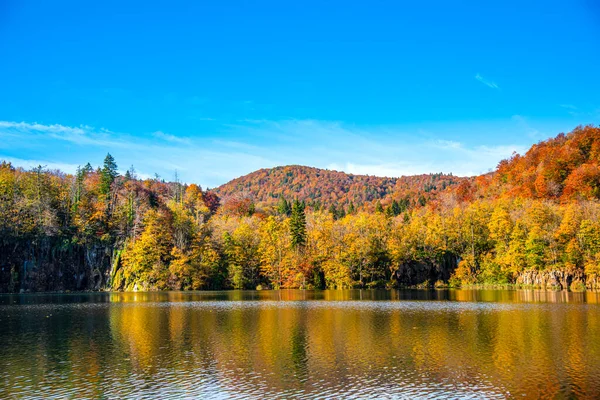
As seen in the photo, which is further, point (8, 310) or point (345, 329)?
point (8, 310)

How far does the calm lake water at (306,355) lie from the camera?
20750 mm

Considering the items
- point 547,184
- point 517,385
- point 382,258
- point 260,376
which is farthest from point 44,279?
point 547,184

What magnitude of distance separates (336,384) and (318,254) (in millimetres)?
80942

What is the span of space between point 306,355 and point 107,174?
11534 cm

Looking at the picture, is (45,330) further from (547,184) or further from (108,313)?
(547,184)

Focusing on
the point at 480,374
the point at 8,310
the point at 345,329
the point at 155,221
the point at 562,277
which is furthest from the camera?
the point at 155,221

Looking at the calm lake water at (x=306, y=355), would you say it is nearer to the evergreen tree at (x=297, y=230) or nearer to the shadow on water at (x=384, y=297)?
the shadow on water at (x=384, y=297)

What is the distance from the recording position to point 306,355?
90.0 ft

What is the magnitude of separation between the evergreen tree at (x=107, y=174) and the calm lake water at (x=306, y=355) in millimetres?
79403

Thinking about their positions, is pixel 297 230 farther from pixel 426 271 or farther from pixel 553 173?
pixel 553 173

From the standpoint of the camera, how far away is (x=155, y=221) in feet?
354

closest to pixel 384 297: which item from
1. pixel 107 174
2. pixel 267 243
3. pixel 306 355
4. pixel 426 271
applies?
pixel 426 271

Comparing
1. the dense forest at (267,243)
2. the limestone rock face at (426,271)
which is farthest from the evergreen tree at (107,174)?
the limestone rock face at (426,271)

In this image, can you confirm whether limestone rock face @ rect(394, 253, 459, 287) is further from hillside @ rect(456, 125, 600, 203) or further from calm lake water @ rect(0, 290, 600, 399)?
calm lake water @ rect(0, 290, 600, 399)
